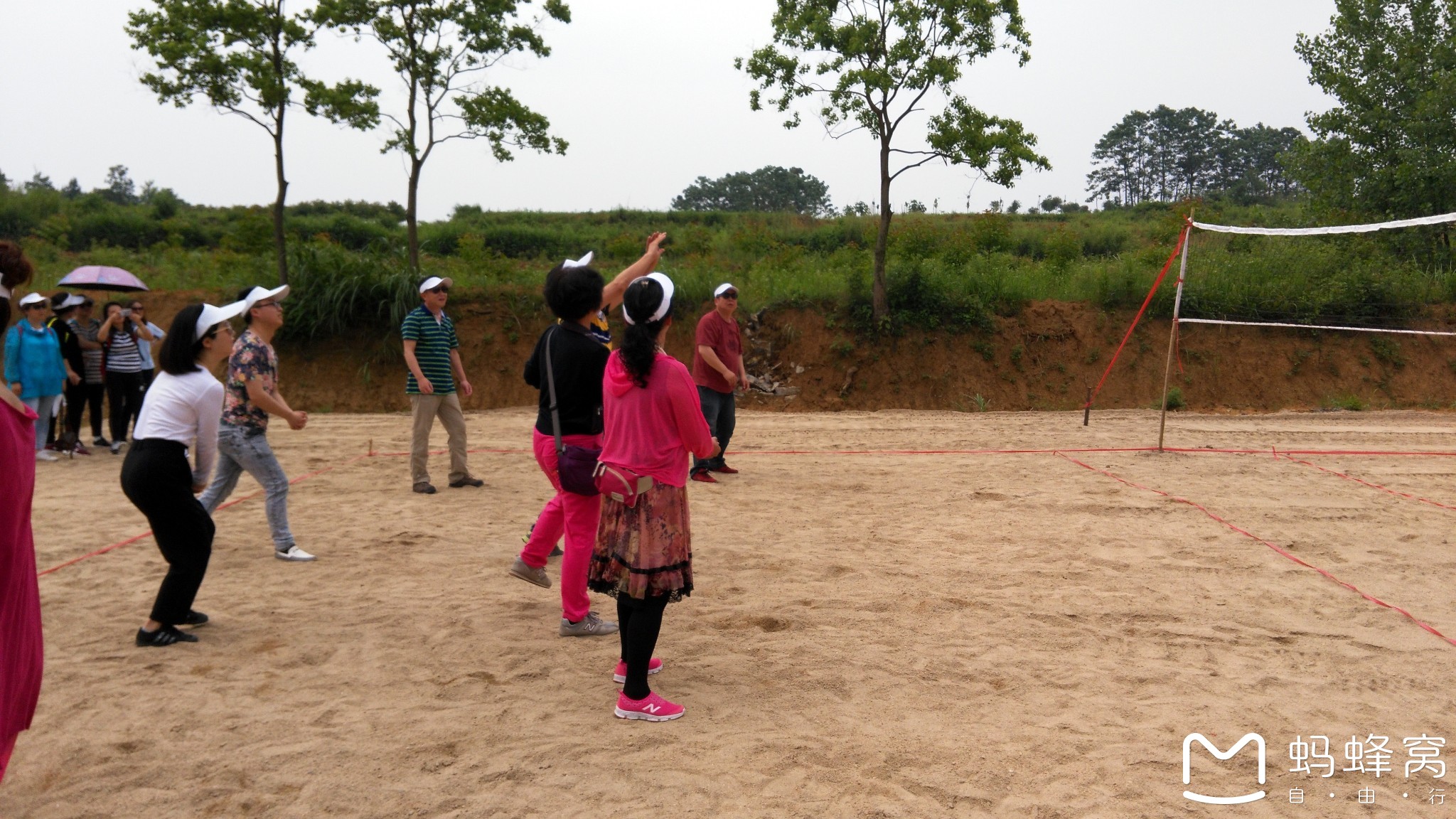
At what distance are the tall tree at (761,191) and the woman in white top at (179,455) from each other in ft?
178

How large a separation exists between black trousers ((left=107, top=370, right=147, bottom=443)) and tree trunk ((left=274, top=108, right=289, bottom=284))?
21.7 ft

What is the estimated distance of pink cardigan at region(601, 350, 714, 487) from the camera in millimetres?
3807

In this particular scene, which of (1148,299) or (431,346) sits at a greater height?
(1148,299)

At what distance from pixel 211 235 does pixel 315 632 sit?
31.5 metres

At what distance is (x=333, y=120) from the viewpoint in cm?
1630

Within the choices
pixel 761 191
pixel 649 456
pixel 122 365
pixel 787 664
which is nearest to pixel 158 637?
pixel 649 456

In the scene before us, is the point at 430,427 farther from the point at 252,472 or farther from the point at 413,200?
the point at 413,200

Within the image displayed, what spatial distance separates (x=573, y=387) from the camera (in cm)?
463

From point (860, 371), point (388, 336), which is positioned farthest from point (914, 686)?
point (388, 336)

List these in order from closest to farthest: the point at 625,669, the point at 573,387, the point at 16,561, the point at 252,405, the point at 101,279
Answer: the point at 16,561 → the point at 625,669 → the point at 573,387 → the point at 252,405 → the point at 101,279

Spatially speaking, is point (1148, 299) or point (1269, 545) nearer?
point (1269, 545)

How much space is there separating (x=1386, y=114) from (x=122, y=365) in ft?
78.6

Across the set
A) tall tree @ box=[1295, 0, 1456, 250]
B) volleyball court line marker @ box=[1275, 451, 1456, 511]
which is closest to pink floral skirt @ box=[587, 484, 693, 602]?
volleyball court line marker @ box=[1275, 451, 1456, 511]

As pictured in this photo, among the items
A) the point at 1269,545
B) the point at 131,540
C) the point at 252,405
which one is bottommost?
the point at 131,540
